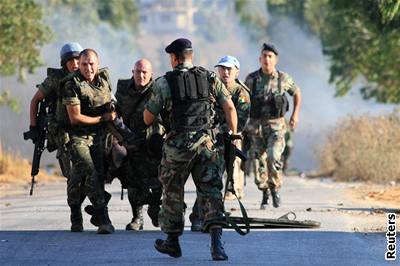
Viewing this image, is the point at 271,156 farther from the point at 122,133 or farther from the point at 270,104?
the point at 122,133

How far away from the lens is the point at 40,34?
35656 millimetres

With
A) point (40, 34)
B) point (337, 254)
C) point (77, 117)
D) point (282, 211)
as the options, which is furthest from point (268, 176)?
point (40, 34)

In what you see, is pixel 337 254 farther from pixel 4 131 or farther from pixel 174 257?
pixel 4 131

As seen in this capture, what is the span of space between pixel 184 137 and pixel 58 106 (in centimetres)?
288

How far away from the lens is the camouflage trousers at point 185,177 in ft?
42.5

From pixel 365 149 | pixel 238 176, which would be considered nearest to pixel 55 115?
pixel 238 176

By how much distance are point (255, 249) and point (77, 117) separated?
2.61 m

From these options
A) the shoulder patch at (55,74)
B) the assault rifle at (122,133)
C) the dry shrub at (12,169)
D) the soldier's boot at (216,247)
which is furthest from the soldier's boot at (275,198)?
the dry shrub at (12,169)

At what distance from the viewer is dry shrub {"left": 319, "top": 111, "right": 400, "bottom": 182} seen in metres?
27.6

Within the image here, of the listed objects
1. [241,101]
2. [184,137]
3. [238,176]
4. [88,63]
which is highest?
[88,63]

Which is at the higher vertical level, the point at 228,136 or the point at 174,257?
the point at 228,136

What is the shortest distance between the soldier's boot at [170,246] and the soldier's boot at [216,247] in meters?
0.40

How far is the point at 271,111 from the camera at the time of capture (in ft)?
63.7

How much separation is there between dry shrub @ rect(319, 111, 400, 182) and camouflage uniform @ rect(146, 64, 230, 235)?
47.1 ft
